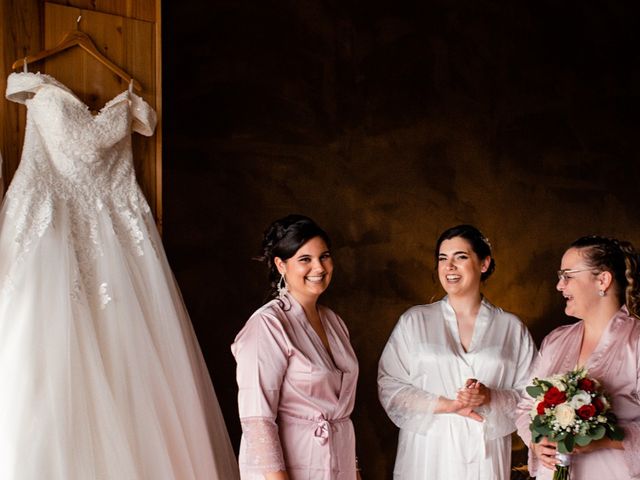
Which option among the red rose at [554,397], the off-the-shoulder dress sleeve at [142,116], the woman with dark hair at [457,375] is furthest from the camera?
the woman with dark hair at [457,375]

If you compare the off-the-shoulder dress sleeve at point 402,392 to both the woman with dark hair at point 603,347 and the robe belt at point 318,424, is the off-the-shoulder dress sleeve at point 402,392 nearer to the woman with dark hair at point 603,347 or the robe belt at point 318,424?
the woman with dark hair at point 603,347

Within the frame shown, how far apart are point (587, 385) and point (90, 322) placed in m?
1.67

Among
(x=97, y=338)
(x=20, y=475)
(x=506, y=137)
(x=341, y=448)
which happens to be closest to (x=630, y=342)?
(x=341, y=448)

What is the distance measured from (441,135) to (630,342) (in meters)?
2.86

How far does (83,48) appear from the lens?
117 inches

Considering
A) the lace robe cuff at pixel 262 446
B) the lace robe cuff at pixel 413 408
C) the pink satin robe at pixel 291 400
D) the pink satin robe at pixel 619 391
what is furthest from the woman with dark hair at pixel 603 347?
the lace robe cuff at pixel 262 446

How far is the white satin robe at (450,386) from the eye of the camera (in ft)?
10.4

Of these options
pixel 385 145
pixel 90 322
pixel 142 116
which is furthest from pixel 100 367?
pixel 385 145

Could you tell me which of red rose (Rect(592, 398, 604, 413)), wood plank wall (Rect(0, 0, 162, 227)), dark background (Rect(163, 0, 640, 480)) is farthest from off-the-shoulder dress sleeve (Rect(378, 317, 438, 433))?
dark background (Rect(163, 0, 640, 480))

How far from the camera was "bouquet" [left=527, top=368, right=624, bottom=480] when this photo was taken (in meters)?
2.45

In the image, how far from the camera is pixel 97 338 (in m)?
2.70

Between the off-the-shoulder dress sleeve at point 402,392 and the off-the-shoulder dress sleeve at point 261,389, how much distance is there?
93cm

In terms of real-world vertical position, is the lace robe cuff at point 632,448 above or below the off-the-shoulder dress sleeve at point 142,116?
below

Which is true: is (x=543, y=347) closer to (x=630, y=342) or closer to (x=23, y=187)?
(x=630, y=342)
